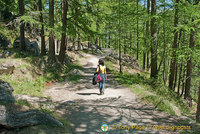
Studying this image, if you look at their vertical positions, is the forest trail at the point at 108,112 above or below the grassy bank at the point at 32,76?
below

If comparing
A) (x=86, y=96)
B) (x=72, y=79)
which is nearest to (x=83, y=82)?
(x=72, y=79)

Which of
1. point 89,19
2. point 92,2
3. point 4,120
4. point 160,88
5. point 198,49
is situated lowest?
point 160,88

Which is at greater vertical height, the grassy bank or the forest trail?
the grassy bank

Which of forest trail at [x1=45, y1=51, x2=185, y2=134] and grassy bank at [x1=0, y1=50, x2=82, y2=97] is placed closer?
forest trail at [x1=45, y1=51, x2=185, y2=134]

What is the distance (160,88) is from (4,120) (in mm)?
11107

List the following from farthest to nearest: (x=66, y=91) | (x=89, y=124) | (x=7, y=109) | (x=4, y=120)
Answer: (x=66, y=91) < (x=89, y=124) < (x=7, y=109) < (x=4, y=120)

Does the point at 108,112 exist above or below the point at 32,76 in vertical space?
below

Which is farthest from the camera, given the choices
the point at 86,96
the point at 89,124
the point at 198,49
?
the point at 86,96

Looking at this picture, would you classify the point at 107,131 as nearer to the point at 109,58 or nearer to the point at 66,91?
the point at 66,91

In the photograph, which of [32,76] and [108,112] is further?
[32,76]

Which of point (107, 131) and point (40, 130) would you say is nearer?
point (40, 130)

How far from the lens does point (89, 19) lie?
14.9 m

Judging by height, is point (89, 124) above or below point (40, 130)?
below

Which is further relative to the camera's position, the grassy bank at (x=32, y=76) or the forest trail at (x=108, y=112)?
the grassy bank at (x=32, y=76)
